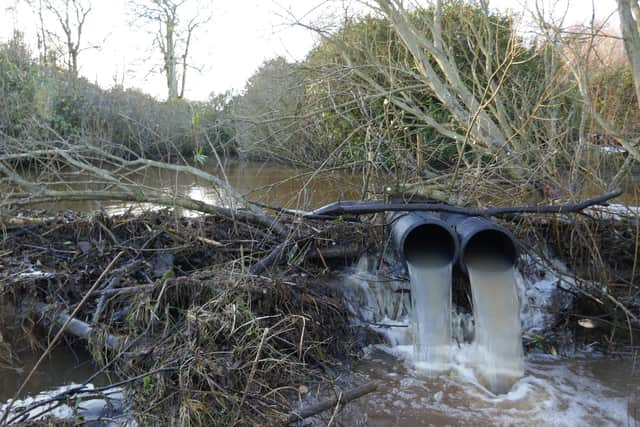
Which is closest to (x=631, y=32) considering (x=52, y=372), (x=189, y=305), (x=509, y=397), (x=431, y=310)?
(x=431, y=310)

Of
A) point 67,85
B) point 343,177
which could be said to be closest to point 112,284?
point 343,177

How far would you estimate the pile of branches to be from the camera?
319 centimetres

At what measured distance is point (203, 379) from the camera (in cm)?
319

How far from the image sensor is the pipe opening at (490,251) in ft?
15.6

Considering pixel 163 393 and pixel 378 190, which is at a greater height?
pixel 378 190

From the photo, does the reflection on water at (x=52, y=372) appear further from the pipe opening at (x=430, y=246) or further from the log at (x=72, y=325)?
the pipe opening at (x=430, y=246)

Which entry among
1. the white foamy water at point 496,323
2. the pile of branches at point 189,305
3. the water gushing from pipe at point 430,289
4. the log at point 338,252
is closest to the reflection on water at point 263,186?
the pile of branches at point 189,305

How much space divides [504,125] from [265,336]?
5032mm

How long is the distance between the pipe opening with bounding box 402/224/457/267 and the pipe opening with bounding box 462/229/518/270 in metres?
0.17

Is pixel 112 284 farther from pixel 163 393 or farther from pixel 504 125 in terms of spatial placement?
pixel 504 125

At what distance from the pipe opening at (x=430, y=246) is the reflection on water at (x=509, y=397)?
3.19 feet

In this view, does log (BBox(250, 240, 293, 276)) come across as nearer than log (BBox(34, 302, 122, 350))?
No

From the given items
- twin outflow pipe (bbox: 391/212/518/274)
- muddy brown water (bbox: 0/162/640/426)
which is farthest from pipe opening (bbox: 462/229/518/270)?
muddy brown water (bbox: 0/162/640/426)

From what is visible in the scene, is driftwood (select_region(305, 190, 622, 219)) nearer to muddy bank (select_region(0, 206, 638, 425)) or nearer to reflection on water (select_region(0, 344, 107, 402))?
muddy bank (select_region(0, 206, 638, 425))
